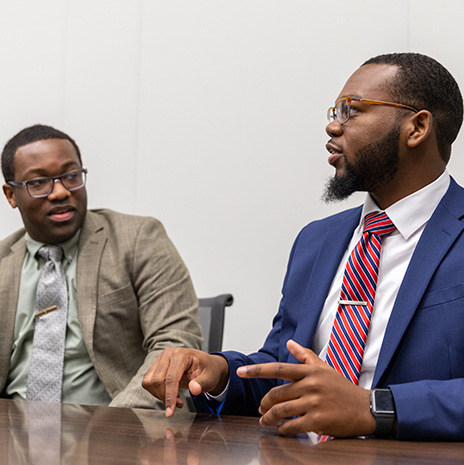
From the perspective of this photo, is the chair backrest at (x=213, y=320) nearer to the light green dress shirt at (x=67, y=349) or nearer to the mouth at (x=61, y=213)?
the light green dress shirt at (x=67, y=349)

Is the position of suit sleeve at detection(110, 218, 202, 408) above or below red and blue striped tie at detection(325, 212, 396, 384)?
below

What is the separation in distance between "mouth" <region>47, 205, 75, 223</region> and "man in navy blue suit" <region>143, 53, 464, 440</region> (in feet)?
3.30

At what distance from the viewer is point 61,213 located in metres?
2.51

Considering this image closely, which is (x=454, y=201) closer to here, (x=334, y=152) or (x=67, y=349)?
(x=334, y=152)

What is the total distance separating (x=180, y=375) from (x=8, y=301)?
1.33 meters

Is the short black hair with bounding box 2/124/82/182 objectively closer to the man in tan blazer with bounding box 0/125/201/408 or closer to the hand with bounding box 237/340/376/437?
the man in tan blazer with bounding box 0/125/201/408

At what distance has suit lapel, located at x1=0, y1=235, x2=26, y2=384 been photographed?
95.1 inches

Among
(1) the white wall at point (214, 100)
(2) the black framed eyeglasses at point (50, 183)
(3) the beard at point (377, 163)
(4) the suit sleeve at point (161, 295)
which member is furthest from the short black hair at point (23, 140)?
(3) the beard at point (377, 163)

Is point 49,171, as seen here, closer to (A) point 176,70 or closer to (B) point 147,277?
(B) point 147,277

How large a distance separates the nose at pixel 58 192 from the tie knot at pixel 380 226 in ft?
4.11

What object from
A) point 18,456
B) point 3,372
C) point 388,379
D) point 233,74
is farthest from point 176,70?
point 18,456

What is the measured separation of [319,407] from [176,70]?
271 cm

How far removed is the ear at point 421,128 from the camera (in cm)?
165

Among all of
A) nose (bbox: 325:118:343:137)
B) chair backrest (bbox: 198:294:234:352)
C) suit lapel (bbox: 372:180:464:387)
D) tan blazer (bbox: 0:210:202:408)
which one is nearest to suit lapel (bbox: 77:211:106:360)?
tan blazer (bbox: 0:210:202:408)
